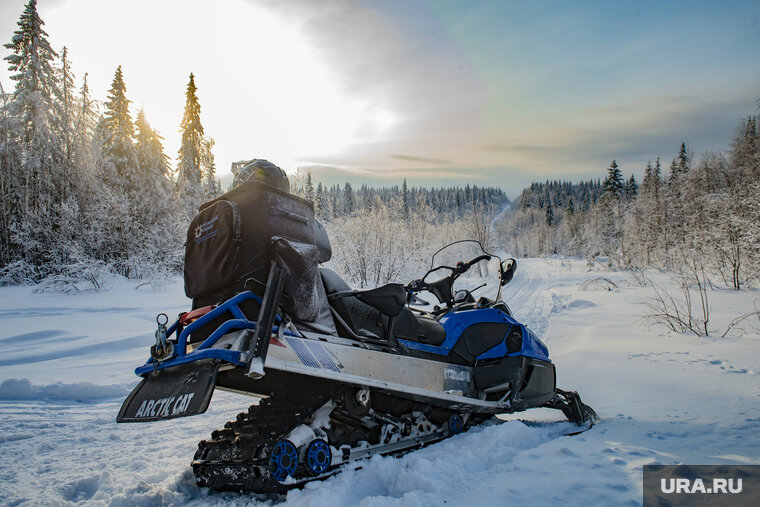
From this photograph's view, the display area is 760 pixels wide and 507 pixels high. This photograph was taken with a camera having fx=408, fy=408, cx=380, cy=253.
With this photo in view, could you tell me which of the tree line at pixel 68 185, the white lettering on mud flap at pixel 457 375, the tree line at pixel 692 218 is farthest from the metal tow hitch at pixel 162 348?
the tree line at pixel 68 185

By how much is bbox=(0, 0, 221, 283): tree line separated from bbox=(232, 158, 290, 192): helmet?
13292mm

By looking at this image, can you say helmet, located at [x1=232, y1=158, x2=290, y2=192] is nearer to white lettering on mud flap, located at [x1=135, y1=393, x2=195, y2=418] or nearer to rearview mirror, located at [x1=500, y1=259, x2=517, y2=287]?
white lettering on mud flap, located at [x1=135, y1=393, x2=195, y2=418]

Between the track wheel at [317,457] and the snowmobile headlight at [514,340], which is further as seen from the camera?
the snowmobile headlight at [514,340]

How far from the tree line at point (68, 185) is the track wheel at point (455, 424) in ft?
45.4

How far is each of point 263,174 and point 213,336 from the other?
0.95 m

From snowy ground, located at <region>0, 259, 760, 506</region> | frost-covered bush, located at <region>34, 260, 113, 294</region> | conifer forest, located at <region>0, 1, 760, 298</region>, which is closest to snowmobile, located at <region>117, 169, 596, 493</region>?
snowy ground, located at <region>0, 259, 760, 506</region>

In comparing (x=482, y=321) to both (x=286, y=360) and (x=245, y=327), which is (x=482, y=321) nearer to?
(x=286, y=360)

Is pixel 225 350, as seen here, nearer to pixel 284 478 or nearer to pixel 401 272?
pixel 284 478

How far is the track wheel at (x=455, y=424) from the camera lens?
2717 mm

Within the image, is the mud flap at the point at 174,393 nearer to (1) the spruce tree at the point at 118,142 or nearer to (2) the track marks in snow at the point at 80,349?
(2) the track marks in snow at the point at 80,349

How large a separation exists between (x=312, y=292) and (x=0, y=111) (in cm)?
2339

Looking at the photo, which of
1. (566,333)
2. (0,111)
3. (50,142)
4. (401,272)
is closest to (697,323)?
(566,333)

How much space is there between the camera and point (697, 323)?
17.6 feet

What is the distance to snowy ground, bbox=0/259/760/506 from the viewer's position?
6.36ft
